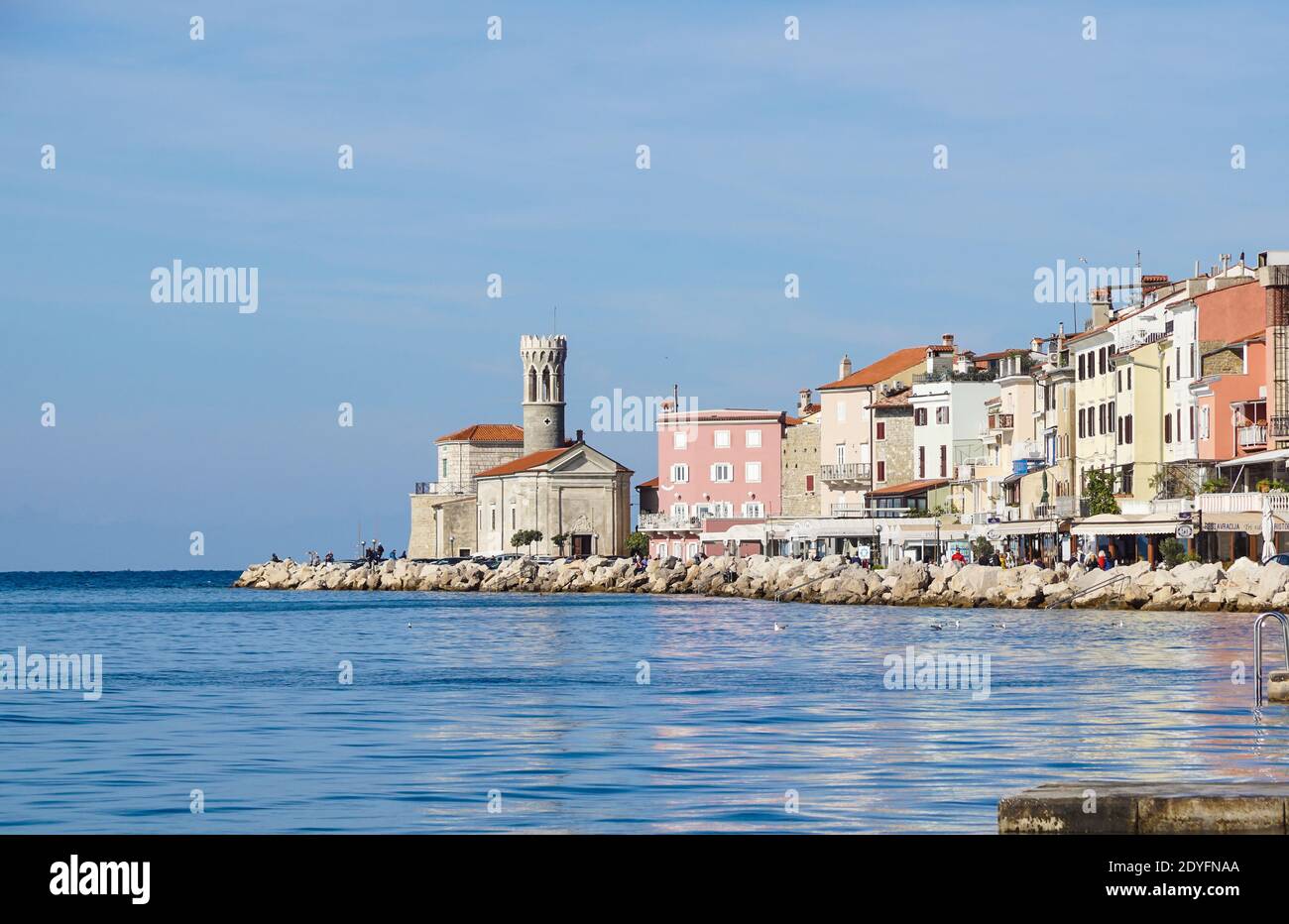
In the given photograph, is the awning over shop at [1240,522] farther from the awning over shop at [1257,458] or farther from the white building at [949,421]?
the white building at [949,421]

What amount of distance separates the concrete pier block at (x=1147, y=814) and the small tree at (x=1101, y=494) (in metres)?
48.3

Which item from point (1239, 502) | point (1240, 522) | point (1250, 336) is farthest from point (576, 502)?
point (1240, 522)

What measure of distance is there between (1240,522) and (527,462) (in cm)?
7144

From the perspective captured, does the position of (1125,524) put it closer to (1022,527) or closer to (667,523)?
(1022,527)

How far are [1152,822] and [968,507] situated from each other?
69.8 m

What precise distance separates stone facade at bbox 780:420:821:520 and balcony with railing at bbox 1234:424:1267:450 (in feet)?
149

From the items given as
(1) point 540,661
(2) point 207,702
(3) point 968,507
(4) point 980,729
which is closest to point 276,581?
(3) point 968,507

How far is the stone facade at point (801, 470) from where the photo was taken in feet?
314

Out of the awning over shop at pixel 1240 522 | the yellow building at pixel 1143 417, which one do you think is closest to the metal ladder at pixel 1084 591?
the awning over shop at pixel 1240 522

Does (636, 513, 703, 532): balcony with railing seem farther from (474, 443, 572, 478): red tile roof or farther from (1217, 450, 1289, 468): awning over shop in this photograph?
(1217, 450, 1289, 468): awning over shop

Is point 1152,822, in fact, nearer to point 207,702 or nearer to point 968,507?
point 207,702

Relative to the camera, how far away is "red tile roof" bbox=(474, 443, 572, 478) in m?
112

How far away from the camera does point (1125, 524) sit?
173 feet
